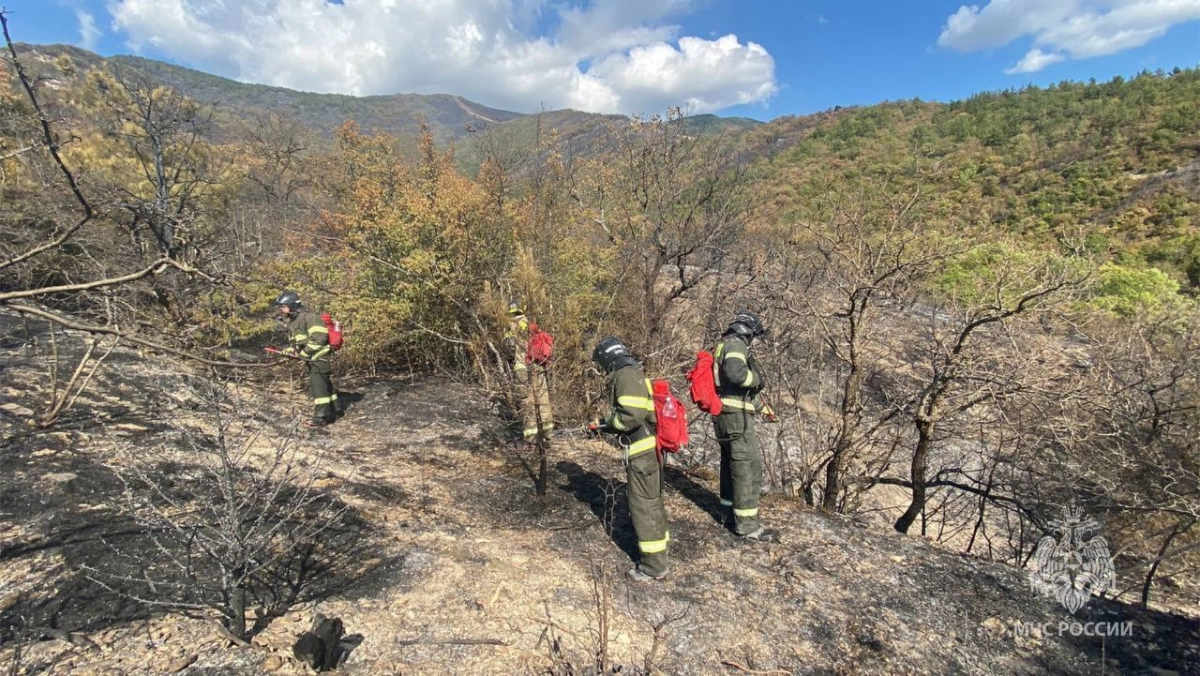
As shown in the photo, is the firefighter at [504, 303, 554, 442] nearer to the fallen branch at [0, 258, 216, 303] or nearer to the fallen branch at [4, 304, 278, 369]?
the fallen branch at [0, 258, 216, 303]

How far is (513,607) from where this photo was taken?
3.73 metres

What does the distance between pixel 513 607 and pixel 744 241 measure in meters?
10.9

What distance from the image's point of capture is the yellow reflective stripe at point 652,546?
4.08 metres

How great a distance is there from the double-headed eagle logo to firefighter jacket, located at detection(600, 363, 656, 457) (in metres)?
3.27

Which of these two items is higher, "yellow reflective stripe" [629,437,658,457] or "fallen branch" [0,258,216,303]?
"fallen branch" [0,258,216,303]

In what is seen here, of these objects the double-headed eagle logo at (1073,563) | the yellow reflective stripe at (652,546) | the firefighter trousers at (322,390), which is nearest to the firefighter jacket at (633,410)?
the yellow reflective stripe at (652,546)

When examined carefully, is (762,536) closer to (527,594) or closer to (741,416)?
(741,416)

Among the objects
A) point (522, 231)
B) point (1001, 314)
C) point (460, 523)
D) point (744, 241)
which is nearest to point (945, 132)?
point (744, 241)

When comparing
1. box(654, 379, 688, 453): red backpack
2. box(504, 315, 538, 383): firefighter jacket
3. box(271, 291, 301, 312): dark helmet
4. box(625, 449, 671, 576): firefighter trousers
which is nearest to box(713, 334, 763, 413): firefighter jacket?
box(654, 379, 688, 453): red backpack

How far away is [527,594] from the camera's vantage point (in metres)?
3.88

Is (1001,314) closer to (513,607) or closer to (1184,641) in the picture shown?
(1184,641)

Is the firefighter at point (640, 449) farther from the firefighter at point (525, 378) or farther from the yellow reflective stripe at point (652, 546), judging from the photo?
the firefighter at point (525, 378)

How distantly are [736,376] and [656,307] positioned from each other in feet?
21.9

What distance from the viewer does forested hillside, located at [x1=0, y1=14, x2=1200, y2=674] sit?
4.46 m
